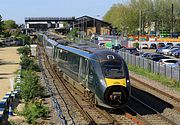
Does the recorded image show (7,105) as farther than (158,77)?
No

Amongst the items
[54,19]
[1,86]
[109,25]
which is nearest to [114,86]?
[1,86]

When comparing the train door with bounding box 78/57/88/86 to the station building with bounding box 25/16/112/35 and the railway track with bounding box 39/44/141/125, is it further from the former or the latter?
the station building with bounding box 25/16/112/35

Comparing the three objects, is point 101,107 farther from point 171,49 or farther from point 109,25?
point 109,25

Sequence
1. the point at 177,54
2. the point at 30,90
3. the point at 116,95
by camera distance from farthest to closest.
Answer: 1. the point at 177,54
2. the point at 30,90
3. the point at 116,95

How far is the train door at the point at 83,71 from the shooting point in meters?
20.5

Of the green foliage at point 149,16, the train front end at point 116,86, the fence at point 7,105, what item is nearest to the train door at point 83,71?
the train front end at point 116,86

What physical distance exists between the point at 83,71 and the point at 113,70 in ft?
10.6

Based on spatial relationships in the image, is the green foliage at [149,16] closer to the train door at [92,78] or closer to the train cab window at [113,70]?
the train door at [92,78]

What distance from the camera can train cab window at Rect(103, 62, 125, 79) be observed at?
17.9m

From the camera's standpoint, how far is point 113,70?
18188mm

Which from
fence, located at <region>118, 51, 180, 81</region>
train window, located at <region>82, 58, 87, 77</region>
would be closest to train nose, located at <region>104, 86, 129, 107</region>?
train window, located at <region>82, 58, 87, 77</region>

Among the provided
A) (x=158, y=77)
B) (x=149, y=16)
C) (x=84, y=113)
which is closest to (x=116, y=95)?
(x=84, y=113)

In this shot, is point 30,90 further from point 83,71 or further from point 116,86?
point 116,86

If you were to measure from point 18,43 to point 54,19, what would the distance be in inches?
2236
